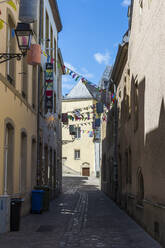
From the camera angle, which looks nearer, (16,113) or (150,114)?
(150,114)

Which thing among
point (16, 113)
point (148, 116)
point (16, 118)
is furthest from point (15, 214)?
point (148, 116)

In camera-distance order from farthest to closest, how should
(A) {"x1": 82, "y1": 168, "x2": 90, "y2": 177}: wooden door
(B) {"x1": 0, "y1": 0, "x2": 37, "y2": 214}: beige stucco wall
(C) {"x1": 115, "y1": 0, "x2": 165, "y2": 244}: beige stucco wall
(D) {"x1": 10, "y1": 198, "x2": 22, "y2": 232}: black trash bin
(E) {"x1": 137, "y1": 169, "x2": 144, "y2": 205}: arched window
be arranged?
1. (A) {"x1": 82, "y1": 168, "x2": 90, "y2": 177}: wooden door
2. (E) {"x1": 137, "y1": 169, "x2": 144, "y2": 205}: arched window
3. (B) {"x1": 0, "y1": 0, "x2": 37, "y2": 214}: beige stucco wall
4. (D) {"x1": 10, "y1": 198, "x2": 22, "y2": 232}: black trash bin
5. (C) {"x1": 115, "y1": 0, "x2": 165, "y2": 244}: beige stucco wall

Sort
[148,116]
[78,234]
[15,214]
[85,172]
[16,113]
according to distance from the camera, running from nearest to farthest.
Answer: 1. [78,234]
2. [15,214]
3. [148,116]
4. [16,113]
5. [85,172]

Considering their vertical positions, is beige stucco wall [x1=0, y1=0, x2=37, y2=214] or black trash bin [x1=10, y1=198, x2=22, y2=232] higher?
beige stucco wall [x1=0, y1=0, x2=37, y2=214]

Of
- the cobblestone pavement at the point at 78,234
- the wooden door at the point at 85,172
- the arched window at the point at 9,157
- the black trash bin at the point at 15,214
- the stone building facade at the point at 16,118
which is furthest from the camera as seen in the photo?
the wooden door at the point at 85,172

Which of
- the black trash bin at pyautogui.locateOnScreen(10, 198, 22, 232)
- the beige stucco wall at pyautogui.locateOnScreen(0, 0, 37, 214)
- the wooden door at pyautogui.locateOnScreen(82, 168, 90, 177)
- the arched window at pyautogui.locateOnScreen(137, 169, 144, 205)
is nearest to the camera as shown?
the black trash bin at pyautogui.locateOnScreen(10, 198, 22, 232)

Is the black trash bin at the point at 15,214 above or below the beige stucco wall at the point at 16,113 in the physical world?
below

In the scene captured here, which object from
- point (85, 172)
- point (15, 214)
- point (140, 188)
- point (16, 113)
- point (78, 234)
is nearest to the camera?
point (78, 234)

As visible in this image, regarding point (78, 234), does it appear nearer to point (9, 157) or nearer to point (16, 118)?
point (9, 157)

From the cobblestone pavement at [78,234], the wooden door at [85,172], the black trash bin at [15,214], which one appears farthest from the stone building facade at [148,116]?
the wooden door at [85,172]

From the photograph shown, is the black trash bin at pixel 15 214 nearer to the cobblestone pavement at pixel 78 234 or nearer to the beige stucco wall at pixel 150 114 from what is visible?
the cobblestone pavement at pixel 78 234

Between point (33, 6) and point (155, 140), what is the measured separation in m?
6.56

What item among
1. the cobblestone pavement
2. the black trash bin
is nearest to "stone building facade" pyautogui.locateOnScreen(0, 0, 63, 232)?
the black trash bin

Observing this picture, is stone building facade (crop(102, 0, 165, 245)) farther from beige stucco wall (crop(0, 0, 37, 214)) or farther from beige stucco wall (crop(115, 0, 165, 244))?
beige stucco wall (crop(0, 0, 37, 214))
